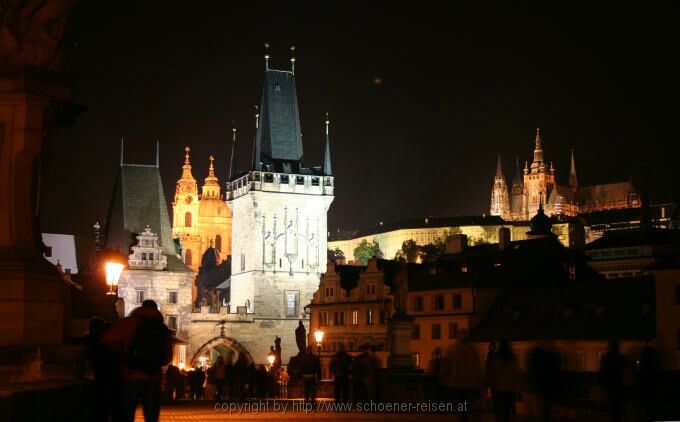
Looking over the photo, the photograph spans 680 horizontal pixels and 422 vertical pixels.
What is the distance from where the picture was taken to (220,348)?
284ft

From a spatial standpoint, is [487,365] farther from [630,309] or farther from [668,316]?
[630,309]

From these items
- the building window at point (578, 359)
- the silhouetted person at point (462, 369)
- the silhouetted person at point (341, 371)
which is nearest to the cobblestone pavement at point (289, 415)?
the silhouetted person at point (341, 371)

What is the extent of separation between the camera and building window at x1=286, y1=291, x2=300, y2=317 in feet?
296

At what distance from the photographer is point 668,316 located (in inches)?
1781

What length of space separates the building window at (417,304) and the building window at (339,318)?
353 inches

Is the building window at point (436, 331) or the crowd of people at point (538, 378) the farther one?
the building window at point (436, 331)

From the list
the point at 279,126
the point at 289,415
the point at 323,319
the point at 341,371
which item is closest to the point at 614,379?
the point at 289,415

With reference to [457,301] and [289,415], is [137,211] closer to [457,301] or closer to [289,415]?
[457,301]

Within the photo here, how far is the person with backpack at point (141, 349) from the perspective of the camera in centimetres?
1074

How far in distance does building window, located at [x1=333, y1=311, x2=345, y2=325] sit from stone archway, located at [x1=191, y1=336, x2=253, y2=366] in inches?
380

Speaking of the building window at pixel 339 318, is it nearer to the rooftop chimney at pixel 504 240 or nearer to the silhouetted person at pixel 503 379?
the rooftop chimney at pixel 504 240

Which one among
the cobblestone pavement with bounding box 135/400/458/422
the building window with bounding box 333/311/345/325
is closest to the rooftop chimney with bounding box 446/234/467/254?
the building window with bounding box 333/311/345/325

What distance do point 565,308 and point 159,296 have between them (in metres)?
34.9

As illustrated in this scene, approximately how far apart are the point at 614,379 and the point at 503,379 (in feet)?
4.49
